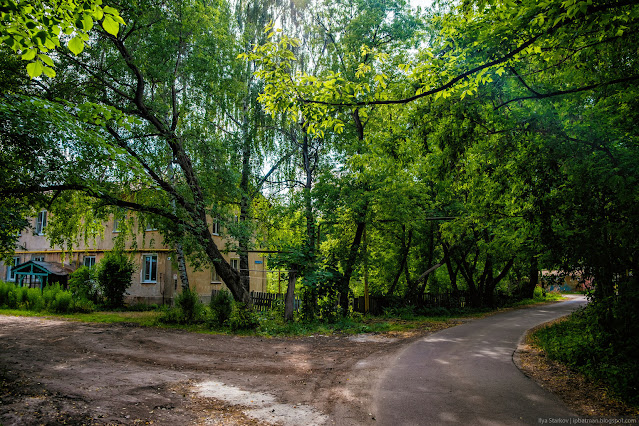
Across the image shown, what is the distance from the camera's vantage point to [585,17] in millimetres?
4273

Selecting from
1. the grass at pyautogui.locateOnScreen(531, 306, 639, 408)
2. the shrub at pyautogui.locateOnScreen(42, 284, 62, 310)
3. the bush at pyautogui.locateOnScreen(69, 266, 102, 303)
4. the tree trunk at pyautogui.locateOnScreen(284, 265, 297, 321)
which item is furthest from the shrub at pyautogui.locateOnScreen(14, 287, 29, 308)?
the grass at pyautogui.locateOnScreen(531, 306, 639, 408)

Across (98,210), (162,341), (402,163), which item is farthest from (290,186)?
(402,163)

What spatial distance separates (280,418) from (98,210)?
428 inches

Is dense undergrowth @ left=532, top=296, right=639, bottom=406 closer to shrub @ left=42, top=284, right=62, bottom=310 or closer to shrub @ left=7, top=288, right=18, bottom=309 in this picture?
shrub @ left=42, top=284, right=62, bottom=310

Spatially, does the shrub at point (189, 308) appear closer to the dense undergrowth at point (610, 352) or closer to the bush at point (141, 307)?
the bush at point (141, 307)

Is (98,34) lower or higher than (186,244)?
higher

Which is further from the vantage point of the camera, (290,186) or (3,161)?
(290,186)

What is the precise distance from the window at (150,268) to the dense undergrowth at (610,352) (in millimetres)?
21330

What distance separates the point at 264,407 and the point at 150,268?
20.2 metres

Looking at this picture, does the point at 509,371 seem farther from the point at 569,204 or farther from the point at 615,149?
the point at 615,149

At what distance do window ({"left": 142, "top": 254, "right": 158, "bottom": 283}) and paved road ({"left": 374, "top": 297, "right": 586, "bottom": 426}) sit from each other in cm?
1798

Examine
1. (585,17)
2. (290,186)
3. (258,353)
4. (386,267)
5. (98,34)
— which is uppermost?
(98,34)

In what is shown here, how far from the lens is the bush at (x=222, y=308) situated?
14438 millimetres

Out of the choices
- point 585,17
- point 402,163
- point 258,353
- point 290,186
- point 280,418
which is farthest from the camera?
point 290,186
